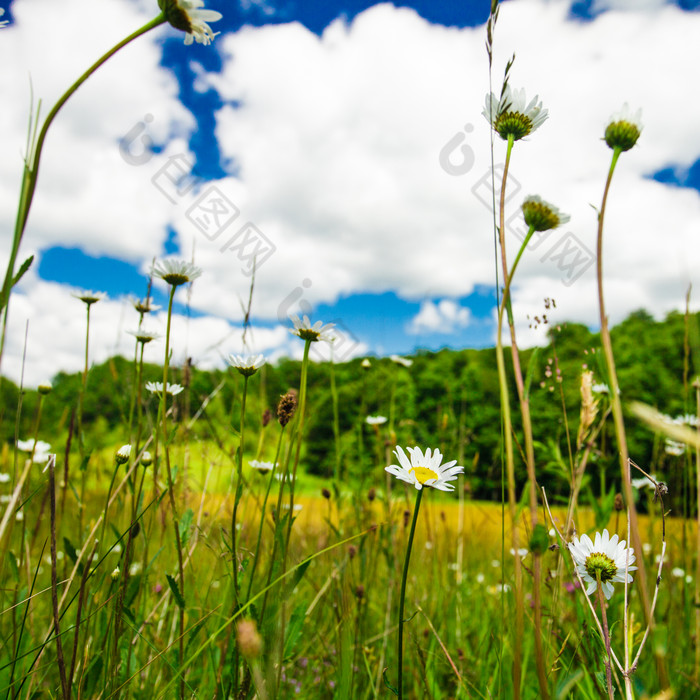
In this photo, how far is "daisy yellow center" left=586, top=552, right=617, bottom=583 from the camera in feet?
1.96

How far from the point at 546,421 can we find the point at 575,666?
9.94 metres

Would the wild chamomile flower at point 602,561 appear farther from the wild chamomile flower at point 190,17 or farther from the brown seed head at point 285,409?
the wild chamomile flower at point 190,17

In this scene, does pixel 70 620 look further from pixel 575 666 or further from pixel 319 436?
pixel 319 436

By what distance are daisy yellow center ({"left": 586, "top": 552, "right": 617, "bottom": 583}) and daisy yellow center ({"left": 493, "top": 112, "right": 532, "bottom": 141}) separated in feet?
1.74

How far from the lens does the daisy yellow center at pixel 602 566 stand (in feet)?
1.96

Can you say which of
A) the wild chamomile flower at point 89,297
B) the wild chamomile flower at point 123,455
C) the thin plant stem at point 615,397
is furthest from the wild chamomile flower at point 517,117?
the wild chamomile flower at point 89,297

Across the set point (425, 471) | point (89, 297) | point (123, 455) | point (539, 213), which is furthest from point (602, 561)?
point (89, 297)

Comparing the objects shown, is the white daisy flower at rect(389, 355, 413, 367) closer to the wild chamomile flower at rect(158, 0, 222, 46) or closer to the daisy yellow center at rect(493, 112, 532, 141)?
the daisy yellow center at rect(493, 112, 532, 141)

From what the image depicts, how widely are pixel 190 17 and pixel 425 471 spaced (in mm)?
582

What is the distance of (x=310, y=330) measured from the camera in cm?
83

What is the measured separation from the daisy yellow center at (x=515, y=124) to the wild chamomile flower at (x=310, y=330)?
Result: 383 mm

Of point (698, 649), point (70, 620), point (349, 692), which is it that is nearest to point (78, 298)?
point (70, 620)

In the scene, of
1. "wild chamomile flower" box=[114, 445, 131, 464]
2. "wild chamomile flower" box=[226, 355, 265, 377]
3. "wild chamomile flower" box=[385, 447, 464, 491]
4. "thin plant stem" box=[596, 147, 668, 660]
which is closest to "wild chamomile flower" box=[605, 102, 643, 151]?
"thin plant stem" box=[596, 147, 668, 660]

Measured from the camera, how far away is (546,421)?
10.1 metres
